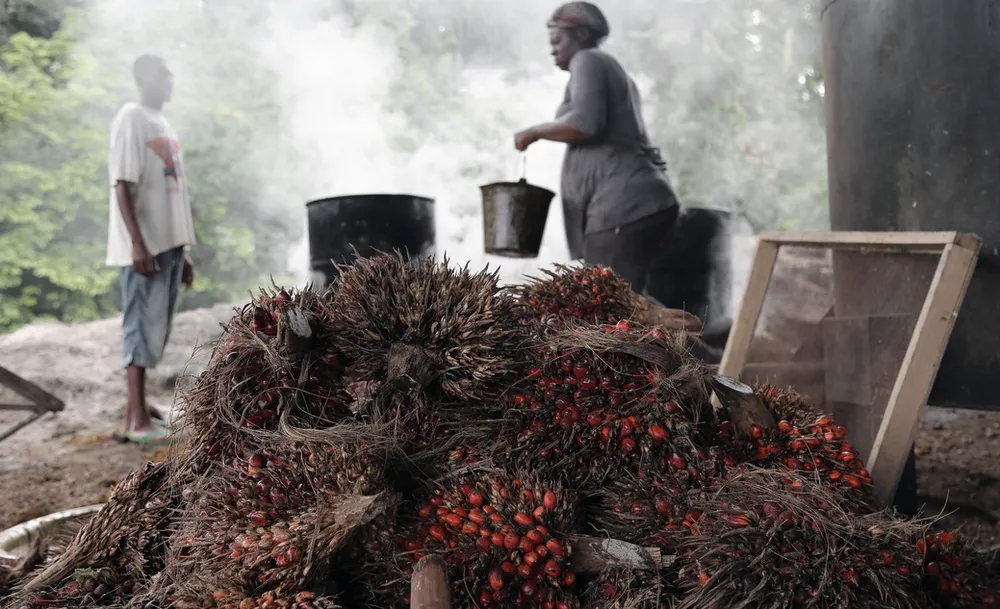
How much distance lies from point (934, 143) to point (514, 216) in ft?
6.68

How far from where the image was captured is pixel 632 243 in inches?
178

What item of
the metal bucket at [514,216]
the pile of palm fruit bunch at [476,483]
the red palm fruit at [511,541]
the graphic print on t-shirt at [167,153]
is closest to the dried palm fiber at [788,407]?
the pile of palm fruit bunch at [476,483]

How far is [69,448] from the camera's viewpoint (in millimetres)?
5109

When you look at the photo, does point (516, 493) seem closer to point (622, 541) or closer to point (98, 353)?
point (622, 541)

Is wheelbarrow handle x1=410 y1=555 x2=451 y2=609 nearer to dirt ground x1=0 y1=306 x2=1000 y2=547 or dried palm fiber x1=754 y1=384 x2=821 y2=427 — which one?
dirt ground x1=0 y1=306 x2=1000 y2=547

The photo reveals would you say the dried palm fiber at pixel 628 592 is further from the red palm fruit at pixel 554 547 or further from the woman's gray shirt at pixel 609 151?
the woman's gray shirt at pixel 609 151

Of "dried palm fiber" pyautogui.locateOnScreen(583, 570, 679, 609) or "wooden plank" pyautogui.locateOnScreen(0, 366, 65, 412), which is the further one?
"wooden plank" pyautogui.locateOnScreen(0, 366, 65, 412)

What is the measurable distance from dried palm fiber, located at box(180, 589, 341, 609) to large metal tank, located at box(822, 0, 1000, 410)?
223 cm

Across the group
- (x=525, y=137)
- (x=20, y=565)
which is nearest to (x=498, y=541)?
(x=20, y=565)

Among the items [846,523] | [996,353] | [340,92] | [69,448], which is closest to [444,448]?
[846,523]

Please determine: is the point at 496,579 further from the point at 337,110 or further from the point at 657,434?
the point at 337,110

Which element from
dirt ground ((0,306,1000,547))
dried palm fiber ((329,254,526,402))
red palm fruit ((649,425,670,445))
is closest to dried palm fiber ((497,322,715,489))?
red palm fruit ((649,425,670,445))

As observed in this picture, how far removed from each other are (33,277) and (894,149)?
11.8 metres

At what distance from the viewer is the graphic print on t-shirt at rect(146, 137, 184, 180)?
16.0 ft
